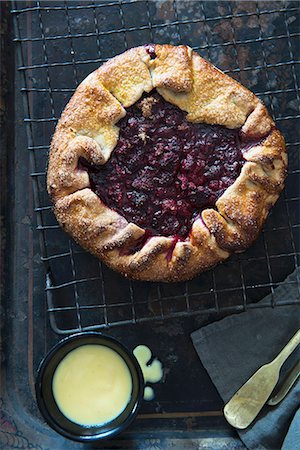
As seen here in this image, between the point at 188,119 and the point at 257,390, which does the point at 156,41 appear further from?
the point at 257,390

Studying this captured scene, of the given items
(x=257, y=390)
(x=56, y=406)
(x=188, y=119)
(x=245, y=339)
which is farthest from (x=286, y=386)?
(x=188, y=119)

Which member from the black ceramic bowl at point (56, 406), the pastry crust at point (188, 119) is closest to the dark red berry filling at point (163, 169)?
the pastry crust at point (188, 119)

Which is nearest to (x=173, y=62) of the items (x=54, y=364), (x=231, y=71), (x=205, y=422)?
(x=231, y=71)

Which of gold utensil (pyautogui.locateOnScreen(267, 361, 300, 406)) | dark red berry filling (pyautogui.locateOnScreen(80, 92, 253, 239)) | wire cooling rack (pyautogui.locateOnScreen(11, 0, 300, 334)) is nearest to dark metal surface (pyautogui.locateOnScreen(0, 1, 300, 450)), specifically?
wire cooling rack (pyautogui.locateOnScreen(11, 0, 300, 334))

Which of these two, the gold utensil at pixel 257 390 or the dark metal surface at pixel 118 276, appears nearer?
the gold utensil at pixel 257 390

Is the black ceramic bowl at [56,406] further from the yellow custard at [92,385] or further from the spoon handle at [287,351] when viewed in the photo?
the spoon handle at [287,351]
